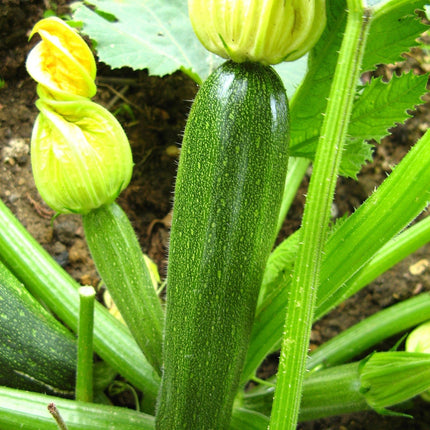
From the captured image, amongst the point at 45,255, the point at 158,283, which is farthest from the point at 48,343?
the point at 158,283

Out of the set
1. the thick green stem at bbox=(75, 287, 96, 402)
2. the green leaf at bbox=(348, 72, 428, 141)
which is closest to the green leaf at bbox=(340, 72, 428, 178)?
the green leaf at bbox=(348, 72, 428, 141)

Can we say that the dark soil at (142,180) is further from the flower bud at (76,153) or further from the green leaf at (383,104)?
the flower bud at (76,153)

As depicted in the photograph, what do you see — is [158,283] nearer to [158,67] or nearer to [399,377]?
[158,67]

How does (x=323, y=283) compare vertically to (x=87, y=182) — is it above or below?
below

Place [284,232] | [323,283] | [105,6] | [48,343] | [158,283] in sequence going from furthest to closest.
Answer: [284,232]
[158,283]
[105,6]
[48,343]
[323,283]

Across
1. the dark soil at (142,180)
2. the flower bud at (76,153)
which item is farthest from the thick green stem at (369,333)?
the flower bud at (76,153)
